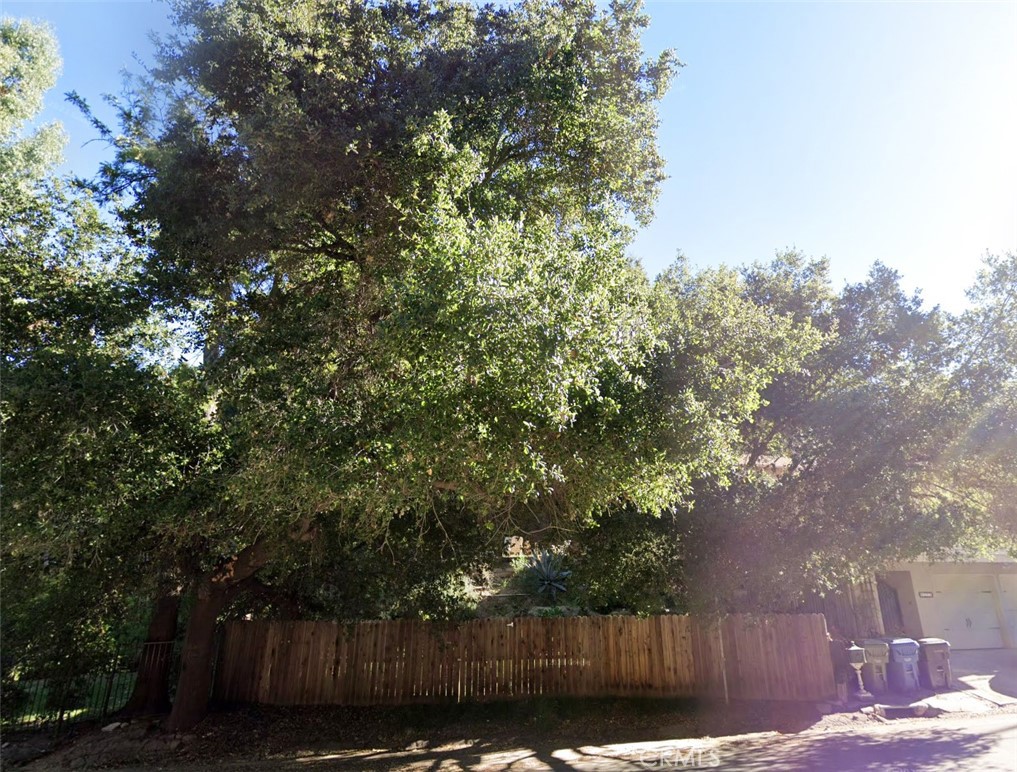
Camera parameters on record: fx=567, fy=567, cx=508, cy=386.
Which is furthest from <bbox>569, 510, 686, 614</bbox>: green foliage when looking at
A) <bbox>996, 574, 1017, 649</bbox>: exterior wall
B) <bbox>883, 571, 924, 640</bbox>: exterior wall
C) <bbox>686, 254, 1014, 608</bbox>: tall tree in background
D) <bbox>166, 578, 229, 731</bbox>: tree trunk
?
<bbox>996, 574, 1017, 649</bbox>: exterior wall

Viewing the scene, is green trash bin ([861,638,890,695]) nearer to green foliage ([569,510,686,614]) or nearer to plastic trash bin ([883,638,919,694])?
plastic trash bin ([883,638,919,694])

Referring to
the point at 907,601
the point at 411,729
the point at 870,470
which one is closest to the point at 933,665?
the point at 907,601

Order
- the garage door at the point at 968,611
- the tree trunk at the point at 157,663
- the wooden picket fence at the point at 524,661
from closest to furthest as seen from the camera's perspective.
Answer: the tree trunk at the point at 157,663
the wooden picket fence at the point at 524,661
the garage door at the point at 968,611

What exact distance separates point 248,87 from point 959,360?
12.8 m

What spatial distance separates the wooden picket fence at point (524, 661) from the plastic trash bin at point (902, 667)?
1563 millimetres

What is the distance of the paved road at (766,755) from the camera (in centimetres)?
752

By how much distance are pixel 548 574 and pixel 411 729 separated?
689 cm

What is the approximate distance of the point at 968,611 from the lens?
17562mm

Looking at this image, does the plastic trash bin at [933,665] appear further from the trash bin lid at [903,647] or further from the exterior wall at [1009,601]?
the exterior wall at [1009,601]

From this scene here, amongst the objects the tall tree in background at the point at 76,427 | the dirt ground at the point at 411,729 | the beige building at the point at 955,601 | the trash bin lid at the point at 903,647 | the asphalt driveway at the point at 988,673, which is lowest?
the dirt ground at the point at 411,729

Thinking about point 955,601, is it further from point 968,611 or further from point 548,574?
point 548,574

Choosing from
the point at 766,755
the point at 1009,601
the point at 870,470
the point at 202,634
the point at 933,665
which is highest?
the point at 870,470

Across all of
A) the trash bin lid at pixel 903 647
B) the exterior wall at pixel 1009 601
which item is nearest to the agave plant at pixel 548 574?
the trash bin lid at pixel 903 647

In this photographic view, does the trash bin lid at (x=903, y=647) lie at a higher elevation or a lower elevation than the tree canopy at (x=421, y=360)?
lower
